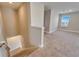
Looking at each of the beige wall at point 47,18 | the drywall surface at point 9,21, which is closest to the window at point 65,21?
the beige wall at point 47,18

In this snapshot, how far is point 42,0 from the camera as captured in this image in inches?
37.1

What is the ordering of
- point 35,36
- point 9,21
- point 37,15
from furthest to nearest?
point 35,36
point 37,15
point 9,21

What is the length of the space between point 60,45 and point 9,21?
978 mm

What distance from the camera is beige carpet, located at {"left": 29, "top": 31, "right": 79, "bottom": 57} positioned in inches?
49.6

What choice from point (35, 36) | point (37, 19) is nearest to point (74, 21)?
point (37, 19)

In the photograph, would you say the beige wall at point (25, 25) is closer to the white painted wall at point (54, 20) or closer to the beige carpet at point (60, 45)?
the beige carpet at point (60, 45)

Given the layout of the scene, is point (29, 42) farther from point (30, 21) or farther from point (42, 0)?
point (42, 0)

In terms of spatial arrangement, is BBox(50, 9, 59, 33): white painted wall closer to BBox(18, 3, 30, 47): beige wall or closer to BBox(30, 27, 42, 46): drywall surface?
BBox(30, 27, 42, 46): drywall surface

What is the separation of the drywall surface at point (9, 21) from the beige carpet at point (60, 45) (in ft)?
1.60

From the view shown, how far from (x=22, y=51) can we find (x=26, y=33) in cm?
33

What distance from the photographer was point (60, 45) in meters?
1.37

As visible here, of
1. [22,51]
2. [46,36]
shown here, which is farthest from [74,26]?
[22,51]

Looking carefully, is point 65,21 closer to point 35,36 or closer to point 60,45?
point 60,45

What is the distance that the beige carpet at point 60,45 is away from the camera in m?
1.26
